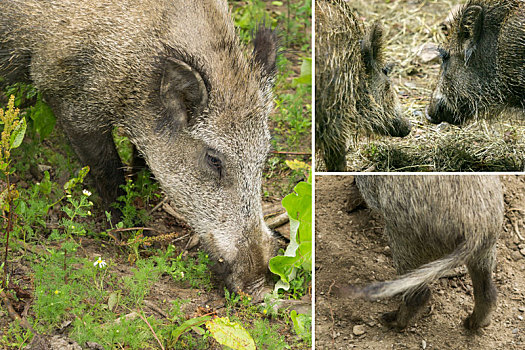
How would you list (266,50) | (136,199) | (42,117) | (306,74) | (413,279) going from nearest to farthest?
(413,279), (266,50), (42,117), (136,199), (306,74)

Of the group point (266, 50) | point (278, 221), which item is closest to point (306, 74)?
point (266, 50)

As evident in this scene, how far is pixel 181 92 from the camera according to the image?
A: 159 inches

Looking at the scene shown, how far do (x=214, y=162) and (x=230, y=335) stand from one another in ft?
3.89

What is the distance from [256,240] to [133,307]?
0.88 metres

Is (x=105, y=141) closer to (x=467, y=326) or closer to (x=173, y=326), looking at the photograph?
(x=173, y=326)

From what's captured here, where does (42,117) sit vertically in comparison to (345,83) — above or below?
below

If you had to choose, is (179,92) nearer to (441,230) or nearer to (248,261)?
(248,261)

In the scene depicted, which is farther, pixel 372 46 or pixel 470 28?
Answer: pixel 470 28

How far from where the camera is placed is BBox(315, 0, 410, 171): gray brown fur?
11.8 ft

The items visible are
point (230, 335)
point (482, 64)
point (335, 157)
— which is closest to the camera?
point (230, 335)

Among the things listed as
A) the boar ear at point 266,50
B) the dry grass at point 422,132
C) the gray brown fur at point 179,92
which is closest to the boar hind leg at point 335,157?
the dry grass at point 422,132

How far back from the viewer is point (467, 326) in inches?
140

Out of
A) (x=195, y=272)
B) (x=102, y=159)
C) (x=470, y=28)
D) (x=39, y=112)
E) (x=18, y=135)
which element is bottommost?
(x=195, y=272)

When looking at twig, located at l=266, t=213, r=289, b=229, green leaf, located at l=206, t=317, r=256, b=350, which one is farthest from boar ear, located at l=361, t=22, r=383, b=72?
green leaf, located at l=206, t=317, r=256, b=350
